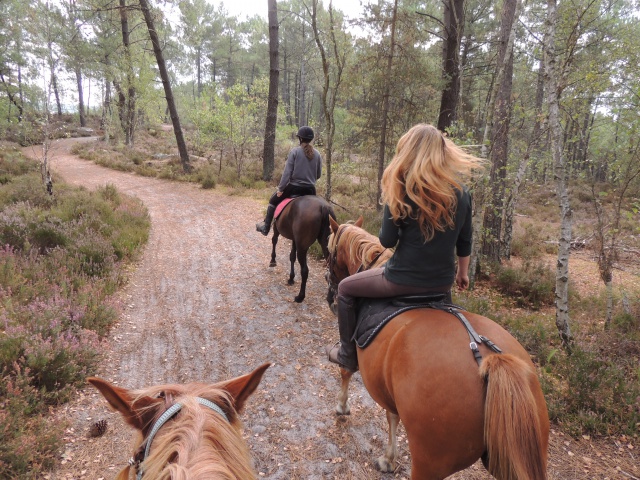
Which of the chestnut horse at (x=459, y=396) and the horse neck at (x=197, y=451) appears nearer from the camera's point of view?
the horse neck at (x=197, y=451)

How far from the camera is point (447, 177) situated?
2.08 m

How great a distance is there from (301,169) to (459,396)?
5231mm

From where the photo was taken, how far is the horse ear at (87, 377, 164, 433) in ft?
4.32

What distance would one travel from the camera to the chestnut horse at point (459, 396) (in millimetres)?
1547

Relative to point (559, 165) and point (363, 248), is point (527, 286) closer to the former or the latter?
point (559, 165)

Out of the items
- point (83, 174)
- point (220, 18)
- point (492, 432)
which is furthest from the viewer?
point (220, 18)

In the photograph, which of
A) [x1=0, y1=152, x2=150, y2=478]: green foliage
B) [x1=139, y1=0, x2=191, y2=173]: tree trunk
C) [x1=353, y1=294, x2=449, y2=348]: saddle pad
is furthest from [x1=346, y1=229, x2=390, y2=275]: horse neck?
[x1=139, y1=0, x2=191, y2=173]: tree trunk

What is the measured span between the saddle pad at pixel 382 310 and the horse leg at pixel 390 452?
94 cm

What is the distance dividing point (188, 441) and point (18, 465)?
267cm

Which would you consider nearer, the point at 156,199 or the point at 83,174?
the point at 156,199

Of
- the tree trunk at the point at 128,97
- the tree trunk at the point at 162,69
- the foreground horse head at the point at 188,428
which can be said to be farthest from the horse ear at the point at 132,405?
the tree trunk at the point at 128,97

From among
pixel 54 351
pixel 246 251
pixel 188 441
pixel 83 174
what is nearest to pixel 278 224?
pixel 246 251

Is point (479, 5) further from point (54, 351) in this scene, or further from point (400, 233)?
point (54, 351)

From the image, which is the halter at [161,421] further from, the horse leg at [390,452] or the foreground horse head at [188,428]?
the horse leg at [390,452]
